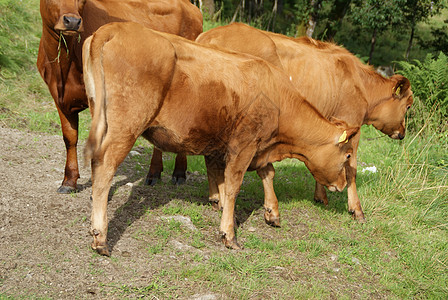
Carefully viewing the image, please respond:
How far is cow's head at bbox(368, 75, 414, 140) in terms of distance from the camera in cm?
734

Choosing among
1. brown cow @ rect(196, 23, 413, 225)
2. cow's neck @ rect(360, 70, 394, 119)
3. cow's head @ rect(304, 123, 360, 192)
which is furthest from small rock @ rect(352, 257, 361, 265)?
cow's neck @ rect(360, 70, 394, 119)

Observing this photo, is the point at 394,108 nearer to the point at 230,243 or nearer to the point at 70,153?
the point at 230,243

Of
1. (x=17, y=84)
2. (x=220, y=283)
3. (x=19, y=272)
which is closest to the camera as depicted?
(x=19, y=272)

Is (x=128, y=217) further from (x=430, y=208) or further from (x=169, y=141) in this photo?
(x=430, y=208)

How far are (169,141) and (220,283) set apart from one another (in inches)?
57.5

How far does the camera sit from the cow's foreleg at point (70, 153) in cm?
586

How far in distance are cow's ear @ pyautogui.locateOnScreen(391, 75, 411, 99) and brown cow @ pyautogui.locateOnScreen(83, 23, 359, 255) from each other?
2075 millimetres

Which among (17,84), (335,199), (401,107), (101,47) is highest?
(101,47)

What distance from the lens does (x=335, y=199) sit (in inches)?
285

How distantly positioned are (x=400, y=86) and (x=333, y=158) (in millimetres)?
2471

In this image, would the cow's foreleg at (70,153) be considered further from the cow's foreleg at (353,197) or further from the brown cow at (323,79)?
the cow's foreleg at (353,197)

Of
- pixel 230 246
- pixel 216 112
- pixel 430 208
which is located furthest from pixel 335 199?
pixel 216 112

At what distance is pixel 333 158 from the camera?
18.7 ft

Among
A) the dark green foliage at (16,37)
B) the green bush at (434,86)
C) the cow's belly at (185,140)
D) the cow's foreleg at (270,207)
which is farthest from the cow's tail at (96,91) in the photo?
the green bush at (434,86)
